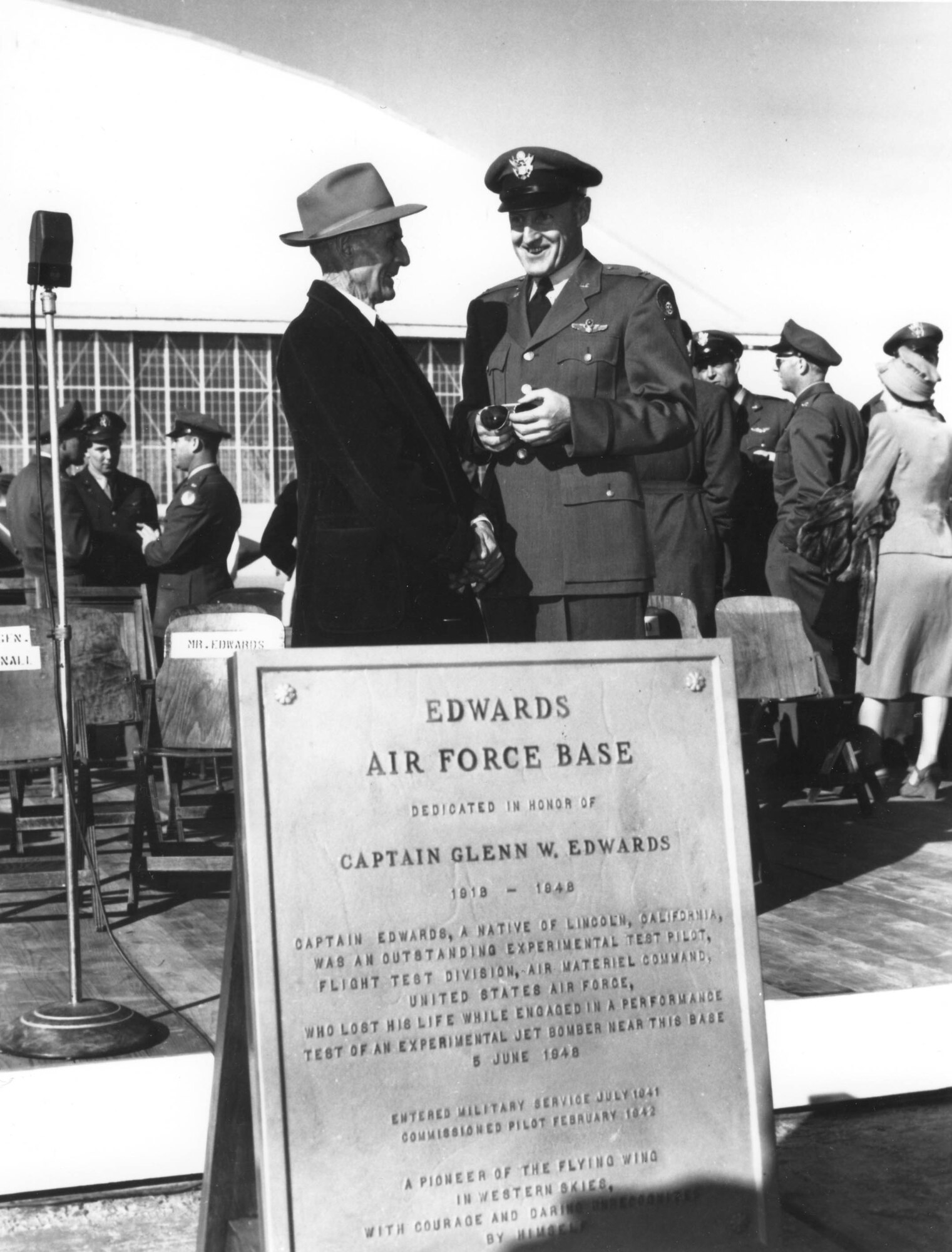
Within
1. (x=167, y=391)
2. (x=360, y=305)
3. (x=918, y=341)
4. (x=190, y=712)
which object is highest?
(x=167, y=391)

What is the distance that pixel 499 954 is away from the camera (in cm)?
228

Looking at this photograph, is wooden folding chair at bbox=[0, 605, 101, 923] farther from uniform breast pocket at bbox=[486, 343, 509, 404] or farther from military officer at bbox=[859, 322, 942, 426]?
military officer at bbox=[859, 322, 942, 426]

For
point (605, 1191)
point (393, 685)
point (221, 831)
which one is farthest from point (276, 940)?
point (221, 831)

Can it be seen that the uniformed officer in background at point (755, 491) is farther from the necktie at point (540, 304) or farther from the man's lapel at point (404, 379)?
the man's lapel at point (404, 379)

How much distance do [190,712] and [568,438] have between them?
2.61 meters

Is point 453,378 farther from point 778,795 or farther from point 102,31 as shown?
point 102,31

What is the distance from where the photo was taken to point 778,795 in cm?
744

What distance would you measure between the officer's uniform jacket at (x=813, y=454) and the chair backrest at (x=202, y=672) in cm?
263

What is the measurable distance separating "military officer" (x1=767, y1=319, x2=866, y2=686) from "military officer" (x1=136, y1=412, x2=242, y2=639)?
2.69 m

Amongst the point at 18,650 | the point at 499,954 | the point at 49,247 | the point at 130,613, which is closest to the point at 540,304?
the point at 49,247

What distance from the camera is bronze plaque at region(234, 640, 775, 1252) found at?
2.18 m

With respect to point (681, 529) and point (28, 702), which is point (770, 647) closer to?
point (681, 529)

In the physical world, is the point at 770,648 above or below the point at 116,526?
below

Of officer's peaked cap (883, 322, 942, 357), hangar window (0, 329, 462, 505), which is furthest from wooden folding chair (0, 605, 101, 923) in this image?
hangar window (0, 329, 462, 505)
